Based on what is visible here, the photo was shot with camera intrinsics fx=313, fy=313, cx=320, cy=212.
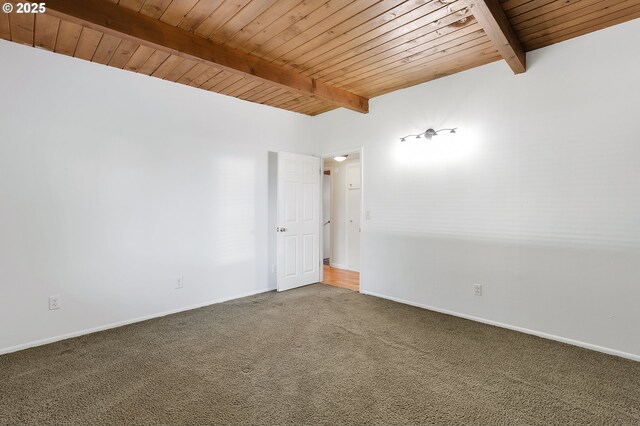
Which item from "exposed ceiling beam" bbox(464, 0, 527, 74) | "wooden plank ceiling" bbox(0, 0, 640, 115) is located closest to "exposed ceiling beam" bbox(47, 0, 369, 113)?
"wooden plank ceiling" bbox(0, 0, 640, 115)

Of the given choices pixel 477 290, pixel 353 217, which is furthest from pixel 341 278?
pixel 477 290

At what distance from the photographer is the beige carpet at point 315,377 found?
185cm

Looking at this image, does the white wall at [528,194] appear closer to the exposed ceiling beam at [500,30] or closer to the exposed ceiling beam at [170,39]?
the exposed ceiling beam at [500,30]

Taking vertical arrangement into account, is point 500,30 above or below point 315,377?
above

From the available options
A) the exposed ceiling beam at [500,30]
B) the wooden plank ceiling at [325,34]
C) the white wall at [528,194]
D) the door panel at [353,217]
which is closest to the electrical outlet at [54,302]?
the wooden plank ceiling at [325,34]

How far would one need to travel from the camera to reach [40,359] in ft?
8.23

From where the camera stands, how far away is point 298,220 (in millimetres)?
4723

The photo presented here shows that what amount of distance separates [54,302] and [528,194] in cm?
452

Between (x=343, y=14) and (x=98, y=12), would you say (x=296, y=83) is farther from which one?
(x=98, y=12)

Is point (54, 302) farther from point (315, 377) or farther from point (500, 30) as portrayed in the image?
point (500, 30)

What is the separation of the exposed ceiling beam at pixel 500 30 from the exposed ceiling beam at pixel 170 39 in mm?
1846

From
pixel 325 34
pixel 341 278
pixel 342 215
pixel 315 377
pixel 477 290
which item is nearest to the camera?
pixel 315 377

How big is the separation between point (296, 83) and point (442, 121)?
1713mm

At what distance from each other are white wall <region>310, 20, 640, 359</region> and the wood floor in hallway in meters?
0.80
